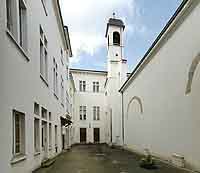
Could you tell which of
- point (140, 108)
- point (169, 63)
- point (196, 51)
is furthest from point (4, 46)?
point (140, 108)

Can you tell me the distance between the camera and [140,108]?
1930cm

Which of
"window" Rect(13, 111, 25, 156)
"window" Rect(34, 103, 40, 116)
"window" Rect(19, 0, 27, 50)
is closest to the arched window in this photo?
"window" Rect(34, 103, 40, 116)

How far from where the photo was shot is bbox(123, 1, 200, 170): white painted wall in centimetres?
1001

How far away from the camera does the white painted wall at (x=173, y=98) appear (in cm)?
1001

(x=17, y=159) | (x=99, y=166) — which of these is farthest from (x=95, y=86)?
(x=17, y=159)

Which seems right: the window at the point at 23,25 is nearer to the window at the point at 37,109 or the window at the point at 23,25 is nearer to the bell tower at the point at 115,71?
the window at the point at 37,109

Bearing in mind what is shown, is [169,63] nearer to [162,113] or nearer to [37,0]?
[162,113]

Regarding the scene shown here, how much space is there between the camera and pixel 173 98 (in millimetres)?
12164

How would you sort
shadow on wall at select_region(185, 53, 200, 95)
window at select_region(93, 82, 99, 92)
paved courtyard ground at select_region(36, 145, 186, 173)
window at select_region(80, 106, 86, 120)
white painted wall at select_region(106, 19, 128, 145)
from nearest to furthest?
shadow on wall at select_region(185, 53, 200, 95), paved courtyard ground at select_region(36, 145, 186, 173), white painted wall at select_region(106, 19, 128, 145), window at select_region(80, 106, 86, 120), window at select_region(93, 82, 99, 92)

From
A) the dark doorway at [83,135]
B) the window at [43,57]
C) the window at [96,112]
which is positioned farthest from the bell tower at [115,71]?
the window at [43,57]

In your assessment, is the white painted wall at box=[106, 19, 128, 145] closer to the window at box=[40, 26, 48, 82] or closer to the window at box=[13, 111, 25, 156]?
the window at box=[40, 26, 48, 82]

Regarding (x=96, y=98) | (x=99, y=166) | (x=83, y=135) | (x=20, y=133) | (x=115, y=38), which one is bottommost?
(x=83, y=135)

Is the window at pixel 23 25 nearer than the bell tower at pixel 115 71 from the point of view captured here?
Yes

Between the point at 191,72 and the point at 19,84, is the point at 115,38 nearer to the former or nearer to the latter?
the point at 191,72
